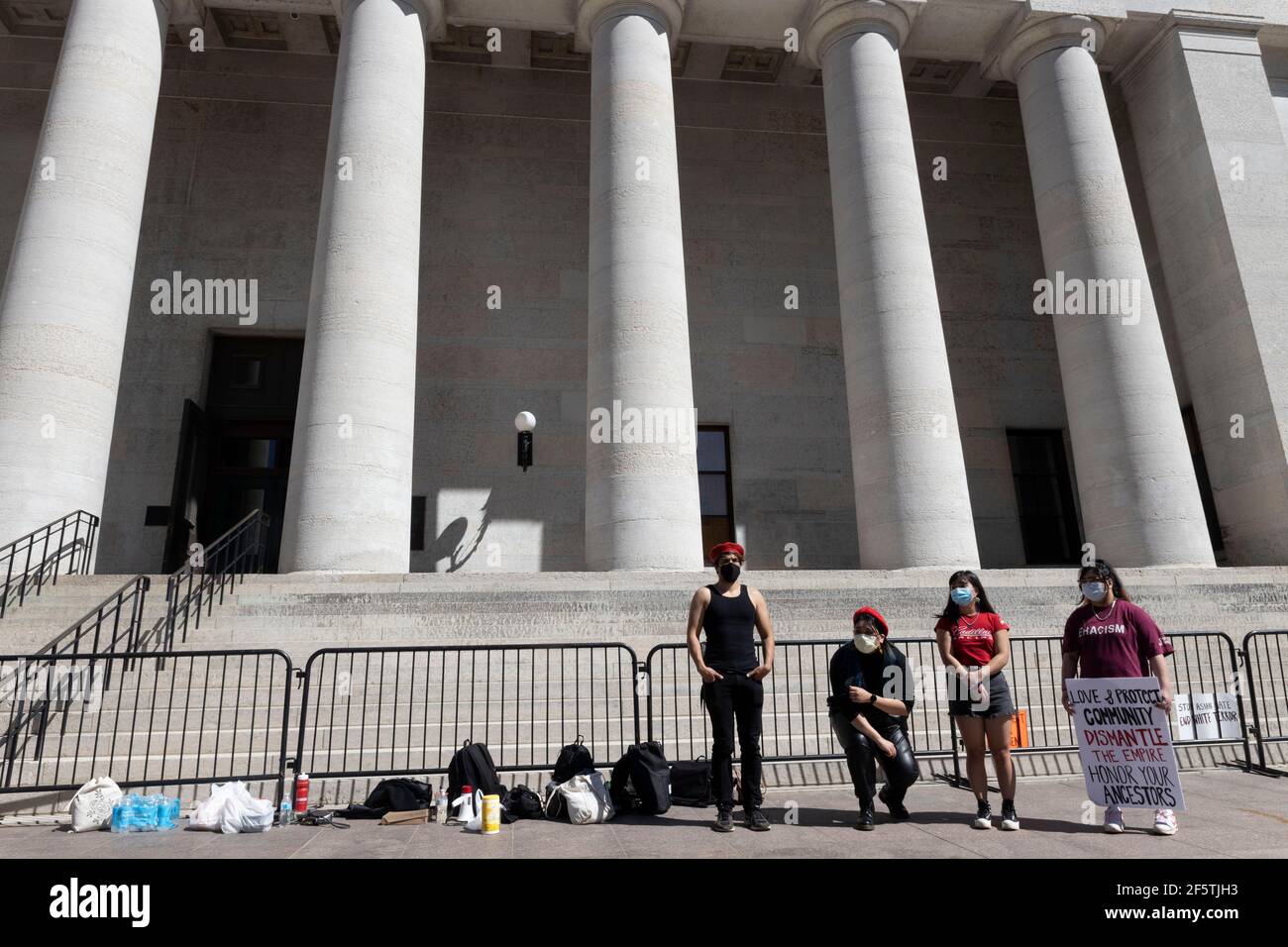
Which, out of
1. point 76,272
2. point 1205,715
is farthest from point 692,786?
point 76,272

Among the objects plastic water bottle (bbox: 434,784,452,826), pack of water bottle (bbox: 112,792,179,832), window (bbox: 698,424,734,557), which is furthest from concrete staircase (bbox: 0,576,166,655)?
window (bbox: 698,424,734,557)

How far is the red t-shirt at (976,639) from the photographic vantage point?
632cm

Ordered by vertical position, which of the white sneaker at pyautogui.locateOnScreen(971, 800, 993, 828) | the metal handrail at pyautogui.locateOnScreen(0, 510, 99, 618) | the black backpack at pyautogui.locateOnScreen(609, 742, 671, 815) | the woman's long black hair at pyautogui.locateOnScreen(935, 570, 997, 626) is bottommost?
the white sneaker at pyautogui.locateOnScreen(971, 800, 993, 828)

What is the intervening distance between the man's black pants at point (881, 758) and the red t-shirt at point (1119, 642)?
1.53 metres

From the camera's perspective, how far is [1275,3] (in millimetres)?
19391

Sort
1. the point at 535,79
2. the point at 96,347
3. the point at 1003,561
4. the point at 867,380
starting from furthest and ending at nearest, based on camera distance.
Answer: the point at 535,79 → the point at 1003,561 → the point at 867,380 → the point at 96,347

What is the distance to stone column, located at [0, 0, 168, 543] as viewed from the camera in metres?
13.2

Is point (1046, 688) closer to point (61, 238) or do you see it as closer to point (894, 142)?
point (894, 142)

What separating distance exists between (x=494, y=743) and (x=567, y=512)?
426 inches

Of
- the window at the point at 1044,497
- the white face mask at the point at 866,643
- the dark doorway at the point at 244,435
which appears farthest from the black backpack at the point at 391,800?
the window at the point at 1044,497

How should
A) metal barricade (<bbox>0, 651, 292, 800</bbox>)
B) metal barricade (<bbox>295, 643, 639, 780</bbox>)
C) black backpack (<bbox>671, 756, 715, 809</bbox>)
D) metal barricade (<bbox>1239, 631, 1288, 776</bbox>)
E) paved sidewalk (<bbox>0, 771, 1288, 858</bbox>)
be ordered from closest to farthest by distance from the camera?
paved sidewalk (<bbox>0, 771, 1288, 858</bbox>)
black backpack (<bbox>671, 756, 715, 809</bbox>)
metal barricade (<bbox>0, 651, 292, 800</bbox>)
metal barricade (<bbox>295, 643, 639, 780</bbox>)
metal barricade (<bbox>1239, 631, 1288, 776</bbox>)

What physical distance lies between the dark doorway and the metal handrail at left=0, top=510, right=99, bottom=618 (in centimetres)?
494

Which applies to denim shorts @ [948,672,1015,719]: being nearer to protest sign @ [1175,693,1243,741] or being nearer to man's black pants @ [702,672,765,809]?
man's black pants @ [702,672,765,809]
